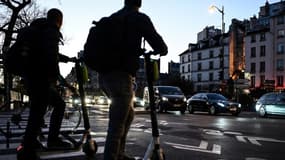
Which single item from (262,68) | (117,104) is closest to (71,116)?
(117,104)

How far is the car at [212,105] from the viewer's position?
24.7 metres

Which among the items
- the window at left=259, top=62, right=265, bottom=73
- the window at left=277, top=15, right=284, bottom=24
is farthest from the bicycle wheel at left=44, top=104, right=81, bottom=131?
the window at left=259, top=62, right=265, bottom=73

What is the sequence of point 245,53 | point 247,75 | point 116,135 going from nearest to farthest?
point 116,135
point 247,75
point 245,53

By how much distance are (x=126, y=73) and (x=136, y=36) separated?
14.6 inches

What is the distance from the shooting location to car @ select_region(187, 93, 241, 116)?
973 inches

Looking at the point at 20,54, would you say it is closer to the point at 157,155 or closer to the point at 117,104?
the point at 117,104

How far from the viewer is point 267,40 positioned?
240 feet

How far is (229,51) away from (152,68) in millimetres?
83409

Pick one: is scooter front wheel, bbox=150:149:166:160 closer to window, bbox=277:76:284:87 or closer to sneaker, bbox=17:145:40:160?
sneaker, bbox=17:145:40:160

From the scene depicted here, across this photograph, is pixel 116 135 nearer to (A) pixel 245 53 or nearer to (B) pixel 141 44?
(B) pixel 141 44

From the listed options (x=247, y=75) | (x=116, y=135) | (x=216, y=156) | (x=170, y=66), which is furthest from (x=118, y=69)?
(x=170, y=66)

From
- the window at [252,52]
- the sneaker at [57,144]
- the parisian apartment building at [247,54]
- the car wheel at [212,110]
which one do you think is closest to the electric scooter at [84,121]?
the sneaker at [57,144]

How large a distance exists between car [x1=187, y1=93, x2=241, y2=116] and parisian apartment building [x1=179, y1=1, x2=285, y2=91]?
94.2 ft

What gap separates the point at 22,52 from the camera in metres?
4.83
